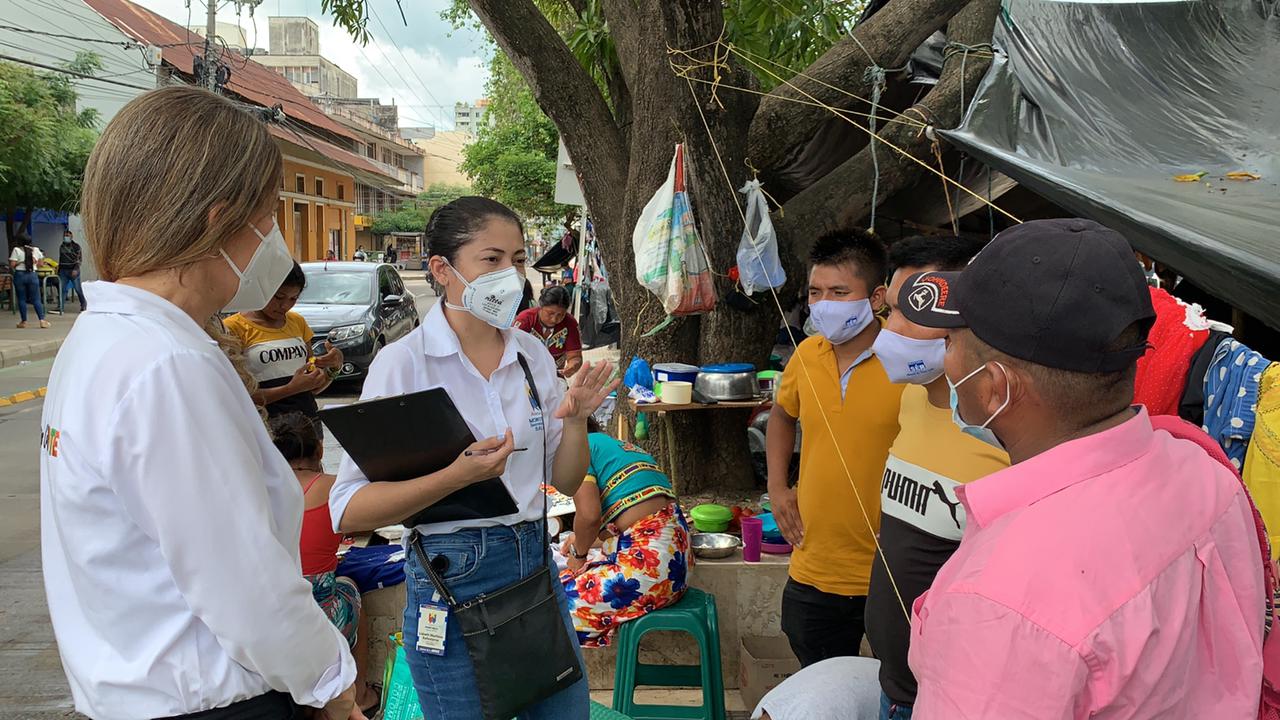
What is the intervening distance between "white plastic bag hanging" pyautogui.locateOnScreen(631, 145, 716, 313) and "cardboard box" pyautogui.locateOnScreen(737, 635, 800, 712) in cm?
178

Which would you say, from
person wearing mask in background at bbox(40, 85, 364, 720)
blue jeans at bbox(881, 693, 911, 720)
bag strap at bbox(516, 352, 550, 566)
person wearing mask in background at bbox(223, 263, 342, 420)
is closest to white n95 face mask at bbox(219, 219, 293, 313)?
person wearing mask in background at bbox(40, 85, 364, 720)

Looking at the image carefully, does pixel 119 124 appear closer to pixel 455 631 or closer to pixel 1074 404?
pixel 455 631

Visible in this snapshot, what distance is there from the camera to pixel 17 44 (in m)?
21.5

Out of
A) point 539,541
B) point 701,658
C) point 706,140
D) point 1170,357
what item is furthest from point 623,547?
point 706,140

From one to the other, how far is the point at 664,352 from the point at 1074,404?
432cm

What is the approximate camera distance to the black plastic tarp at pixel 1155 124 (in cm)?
287

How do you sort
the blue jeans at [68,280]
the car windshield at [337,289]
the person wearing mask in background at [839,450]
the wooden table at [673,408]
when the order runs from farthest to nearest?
the blue jeans at [68,280] → the car windshield at [337,289] → the wooden table at [673,408] → the person wearing mask in background at [839,450]

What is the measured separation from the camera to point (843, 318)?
306cm

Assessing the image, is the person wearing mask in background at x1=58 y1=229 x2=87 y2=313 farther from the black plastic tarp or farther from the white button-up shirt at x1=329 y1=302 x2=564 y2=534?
the white button-up shirt at x1=329 y1=302 x2=564 y2=534

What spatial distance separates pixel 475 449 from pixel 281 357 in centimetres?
318

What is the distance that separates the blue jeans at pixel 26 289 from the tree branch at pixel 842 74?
52.5 ft

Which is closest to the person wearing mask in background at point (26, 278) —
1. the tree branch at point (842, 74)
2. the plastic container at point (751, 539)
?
the tree branch at point (842, 74)

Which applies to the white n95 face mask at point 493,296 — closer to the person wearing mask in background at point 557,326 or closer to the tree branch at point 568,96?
the tree branch at point 568,96

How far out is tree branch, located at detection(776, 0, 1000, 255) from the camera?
5.02 meters
